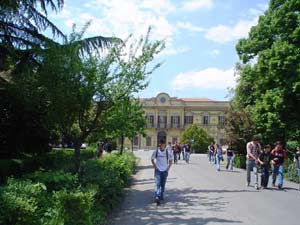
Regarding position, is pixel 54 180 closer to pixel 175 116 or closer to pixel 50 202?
pixel 50 202

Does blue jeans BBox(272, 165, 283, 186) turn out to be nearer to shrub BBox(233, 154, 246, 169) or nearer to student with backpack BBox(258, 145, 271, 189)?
student with backpack BBox(258, 145, 271, 189)

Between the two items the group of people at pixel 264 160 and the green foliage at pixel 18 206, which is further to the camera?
the group of people at pixel 264 160

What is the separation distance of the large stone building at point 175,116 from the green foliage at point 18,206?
295 feet

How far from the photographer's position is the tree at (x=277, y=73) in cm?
2530

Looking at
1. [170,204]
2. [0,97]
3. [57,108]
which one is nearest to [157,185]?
[170,204]

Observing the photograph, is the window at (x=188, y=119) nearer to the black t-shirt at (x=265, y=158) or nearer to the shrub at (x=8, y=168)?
the shrub at (x=8, y=168)

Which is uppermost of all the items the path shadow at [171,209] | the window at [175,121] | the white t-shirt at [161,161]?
the window at [175,121]

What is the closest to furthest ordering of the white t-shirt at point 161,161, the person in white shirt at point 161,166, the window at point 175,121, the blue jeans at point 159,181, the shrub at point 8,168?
1. the blue jeans at point 159,181
2. the person in white shirt at point 161,166
3. the white t-shirt at point 161,161
4. the shrub at point 8,168
5. the window at point 175,121

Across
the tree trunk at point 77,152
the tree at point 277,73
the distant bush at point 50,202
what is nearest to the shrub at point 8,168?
the tree trunk at point 77,152

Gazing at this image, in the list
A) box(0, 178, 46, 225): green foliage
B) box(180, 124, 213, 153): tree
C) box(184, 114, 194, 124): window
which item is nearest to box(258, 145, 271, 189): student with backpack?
box(0, 178, 46, 225): green foliage

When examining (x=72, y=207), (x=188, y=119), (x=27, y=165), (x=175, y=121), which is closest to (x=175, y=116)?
(x=175, y=121)

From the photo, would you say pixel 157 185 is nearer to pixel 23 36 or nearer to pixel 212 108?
pixel 23 36

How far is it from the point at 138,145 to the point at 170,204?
278 feet

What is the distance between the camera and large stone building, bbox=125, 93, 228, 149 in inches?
3782
